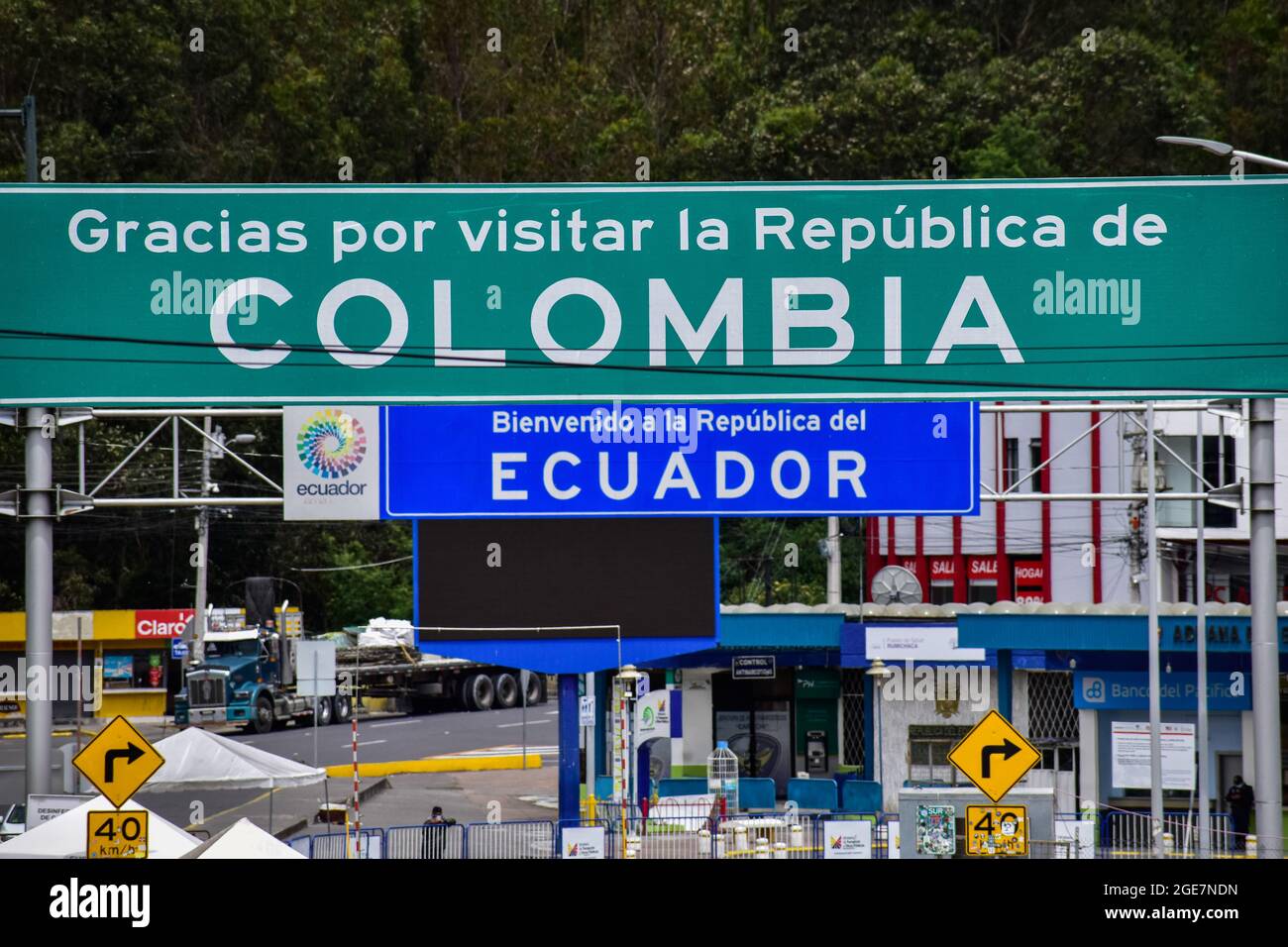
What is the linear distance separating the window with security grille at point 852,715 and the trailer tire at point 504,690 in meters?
20.6

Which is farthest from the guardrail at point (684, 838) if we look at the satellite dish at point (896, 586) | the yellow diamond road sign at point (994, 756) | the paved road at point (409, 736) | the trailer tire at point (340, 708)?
the trailer tire at point (340, 708)

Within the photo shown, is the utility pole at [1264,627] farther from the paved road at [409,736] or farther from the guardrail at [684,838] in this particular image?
the paved road at [409,736]

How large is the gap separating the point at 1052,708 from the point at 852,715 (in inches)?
148

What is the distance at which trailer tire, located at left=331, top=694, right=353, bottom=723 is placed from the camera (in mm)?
44812

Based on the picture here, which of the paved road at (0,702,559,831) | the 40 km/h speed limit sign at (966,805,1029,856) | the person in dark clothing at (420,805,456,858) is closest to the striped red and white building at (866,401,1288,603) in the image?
the paved road at (0,702,559,831)

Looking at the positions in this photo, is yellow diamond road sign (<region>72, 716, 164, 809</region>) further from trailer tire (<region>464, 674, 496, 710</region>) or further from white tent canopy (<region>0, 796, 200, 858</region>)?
trailer tire (<region>464, 674, 496, 710</region>)

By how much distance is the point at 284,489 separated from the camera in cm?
2100

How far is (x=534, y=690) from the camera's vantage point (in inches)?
2121

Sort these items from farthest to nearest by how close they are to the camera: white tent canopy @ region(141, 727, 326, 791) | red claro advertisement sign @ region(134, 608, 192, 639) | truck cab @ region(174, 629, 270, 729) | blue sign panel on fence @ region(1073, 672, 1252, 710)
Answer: red claro advertisement sign @ region(134, 608, 192, 639)
truck cab @ region(174, 629, 270, 729)
blue sign panel on fence @ region(1073, 672, 1252, 710)
white tent canopy @ region(141, 727, 326, 791)

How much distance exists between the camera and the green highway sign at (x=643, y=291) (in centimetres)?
941

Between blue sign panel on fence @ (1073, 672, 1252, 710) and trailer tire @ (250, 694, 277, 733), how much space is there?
21049mm

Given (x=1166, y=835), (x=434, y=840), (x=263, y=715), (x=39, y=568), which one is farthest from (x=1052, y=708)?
(x=263, y=715)

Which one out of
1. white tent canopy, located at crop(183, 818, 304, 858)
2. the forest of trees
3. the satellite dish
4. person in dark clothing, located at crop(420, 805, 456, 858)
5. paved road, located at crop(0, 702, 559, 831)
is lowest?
paved road, located at crop(0, 702, 559, 831)
